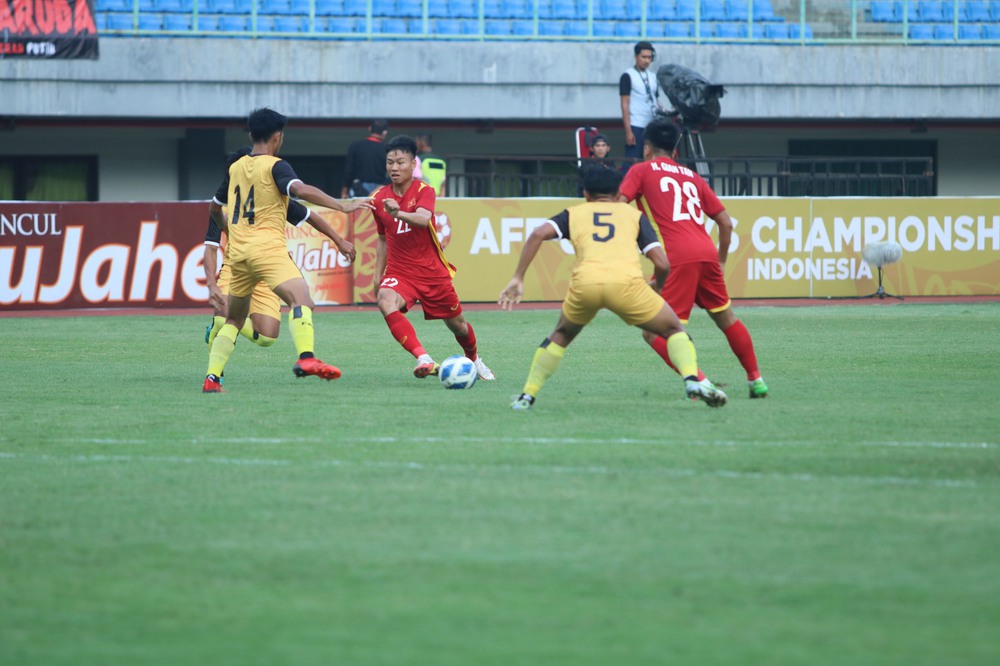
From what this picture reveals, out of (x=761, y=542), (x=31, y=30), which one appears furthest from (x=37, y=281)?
(x=761, y=542)

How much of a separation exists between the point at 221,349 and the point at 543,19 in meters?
17.8

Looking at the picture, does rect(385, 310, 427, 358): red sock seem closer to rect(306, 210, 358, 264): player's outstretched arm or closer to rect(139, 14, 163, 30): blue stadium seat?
rect(306, 210, 358, 264): player's outstretched arm

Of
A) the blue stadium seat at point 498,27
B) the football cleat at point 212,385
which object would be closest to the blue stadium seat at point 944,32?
the blue stadium seat at point 498,27

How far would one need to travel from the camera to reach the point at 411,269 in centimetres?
1062

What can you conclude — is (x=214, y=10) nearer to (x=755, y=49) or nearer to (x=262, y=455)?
(x=755, y=49)

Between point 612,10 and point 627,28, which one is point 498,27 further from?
point 627,28

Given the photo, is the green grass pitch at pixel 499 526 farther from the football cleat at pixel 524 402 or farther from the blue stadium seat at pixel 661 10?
the blue stadium seat at pixel 661 10

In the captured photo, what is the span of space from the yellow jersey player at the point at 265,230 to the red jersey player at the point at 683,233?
1.94 m

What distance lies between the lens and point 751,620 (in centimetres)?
403

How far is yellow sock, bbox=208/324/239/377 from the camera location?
9719mm

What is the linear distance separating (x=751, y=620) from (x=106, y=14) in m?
22.6

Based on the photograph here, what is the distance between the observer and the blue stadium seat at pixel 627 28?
26.5 m

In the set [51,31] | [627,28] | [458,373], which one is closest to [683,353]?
[458,373]

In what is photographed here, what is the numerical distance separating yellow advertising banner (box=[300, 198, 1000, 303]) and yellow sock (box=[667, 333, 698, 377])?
36.2 ft
